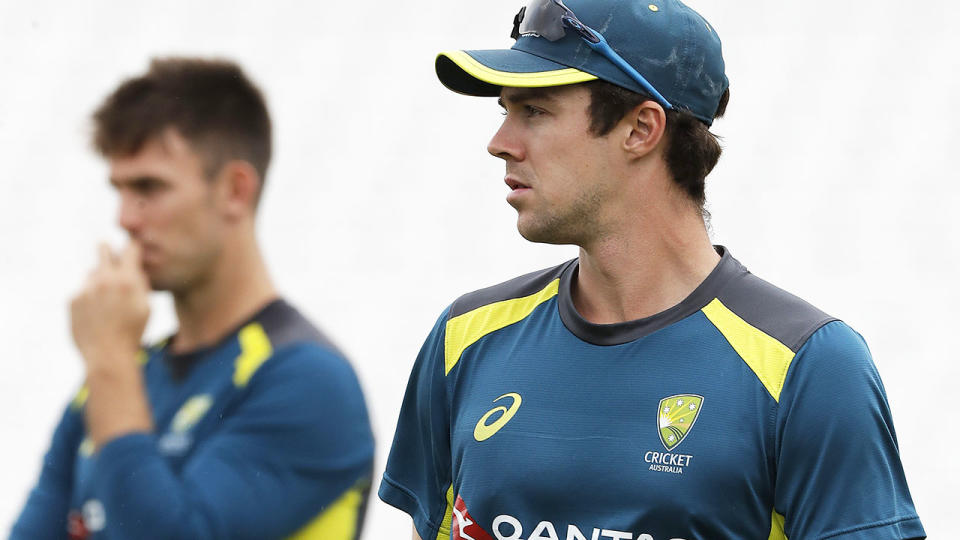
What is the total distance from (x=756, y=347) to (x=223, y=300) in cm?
152

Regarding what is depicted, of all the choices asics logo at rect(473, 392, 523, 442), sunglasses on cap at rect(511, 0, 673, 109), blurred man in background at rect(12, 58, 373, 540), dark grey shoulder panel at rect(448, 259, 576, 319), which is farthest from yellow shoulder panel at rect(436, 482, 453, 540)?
blurred man in background at rect(12, 58, 373, 540)

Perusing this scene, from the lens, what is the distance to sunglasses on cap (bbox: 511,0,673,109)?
3.64 metres

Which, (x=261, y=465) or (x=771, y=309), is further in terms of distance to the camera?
(x=771, y=309)

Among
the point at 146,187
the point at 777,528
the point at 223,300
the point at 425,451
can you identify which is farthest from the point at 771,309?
the point at 146,187

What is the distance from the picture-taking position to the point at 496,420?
3635 millimetres

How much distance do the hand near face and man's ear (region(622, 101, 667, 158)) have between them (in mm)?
1660

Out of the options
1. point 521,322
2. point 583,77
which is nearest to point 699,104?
point 583,77

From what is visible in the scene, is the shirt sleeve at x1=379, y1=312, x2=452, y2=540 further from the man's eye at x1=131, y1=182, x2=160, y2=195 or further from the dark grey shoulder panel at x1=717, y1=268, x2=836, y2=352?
the man's eye at x1=131, y1=182, x2=160, y2=195

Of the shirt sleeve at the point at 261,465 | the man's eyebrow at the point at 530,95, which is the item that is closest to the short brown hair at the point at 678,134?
the man's eyebrow at the point at 530,95

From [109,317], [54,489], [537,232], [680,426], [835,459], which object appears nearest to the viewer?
[109,317]

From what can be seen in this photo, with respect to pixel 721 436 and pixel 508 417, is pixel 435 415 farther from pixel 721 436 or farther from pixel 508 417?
pixel 721 436

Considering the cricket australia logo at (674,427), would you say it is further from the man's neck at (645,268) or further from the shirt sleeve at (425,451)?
the shirt sleeve at (425,451)

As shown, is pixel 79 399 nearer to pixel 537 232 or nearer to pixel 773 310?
pixel 537 232

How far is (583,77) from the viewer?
3.59m
